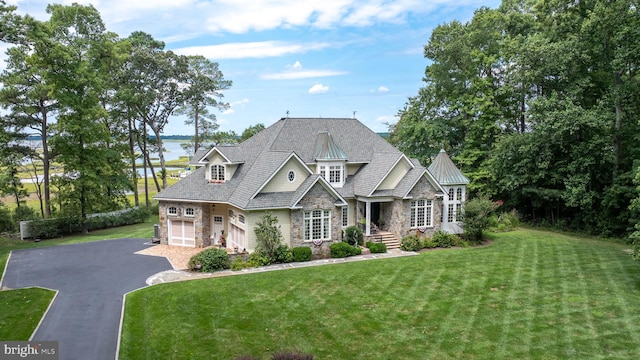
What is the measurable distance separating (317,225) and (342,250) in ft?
7.08

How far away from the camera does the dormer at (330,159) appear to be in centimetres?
2841

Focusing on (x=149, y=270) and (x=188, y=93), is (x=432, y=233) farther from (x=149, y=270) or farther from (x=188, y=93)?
(x=188, y=93)

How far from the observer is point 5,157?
106 ft

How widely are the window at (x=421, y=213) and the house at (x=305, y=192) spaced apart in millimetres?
70

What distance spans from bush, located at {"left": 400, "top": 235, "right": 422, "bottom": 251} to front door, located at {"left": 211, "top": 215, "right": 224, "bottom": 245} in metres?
12.2

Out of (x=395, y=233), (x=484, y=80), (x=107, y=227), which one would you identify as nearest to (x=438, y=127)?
(x=484, y=80)

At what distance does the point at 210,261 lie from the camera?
21672mm

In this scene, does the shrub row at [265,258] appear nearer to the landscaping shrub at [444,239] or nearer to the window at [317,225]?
the window at [317,225]

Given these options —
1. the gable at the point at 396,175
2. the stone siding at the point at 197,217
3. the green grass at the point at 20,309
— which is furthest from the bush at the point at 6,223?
the gable at the point at 396,175

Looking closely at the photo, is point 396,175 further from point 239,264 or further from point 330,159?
point 239,264

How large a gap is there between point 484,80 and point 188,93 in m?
31.2

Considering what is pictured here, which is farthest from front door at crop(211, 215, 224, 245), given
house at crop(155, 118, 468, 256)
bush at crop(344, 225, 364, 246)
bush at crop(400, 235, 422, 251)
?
bush at crop(400, 235, 422, 251)

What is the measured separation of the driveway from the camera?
14.0m

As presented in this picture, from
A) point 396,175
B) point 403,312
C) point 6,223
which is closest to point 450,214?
point 396,175
